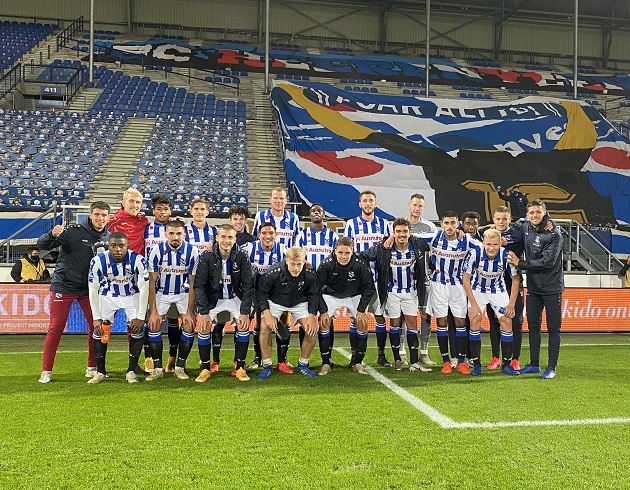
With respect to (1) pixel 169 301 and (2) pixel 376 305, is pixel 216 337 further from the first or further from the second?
(2) pixel 376 305

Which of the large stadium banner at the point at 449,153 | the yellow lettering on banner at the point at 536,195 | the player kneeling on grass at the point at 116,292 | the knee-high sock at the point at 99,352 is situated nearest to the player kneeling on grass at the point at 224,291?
the player kneeling on grass at the point at 116,292

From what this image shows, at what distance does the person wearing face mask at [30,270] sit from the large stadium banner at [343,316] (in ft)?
2.52

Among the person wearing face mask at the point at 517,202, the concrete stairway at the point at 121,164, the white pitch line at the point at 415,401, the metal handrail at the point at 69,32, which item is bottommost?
the white pitch line at the point at 415,401

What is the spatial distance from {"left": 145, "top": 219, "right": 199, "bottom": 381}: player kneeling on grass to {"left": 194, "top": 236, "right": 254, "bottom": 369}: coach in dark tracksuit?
0.18 m

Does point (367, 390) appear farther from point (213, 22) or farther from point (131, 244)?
point (213, 22)

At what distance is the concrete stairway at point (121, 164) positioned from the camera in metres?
14.8

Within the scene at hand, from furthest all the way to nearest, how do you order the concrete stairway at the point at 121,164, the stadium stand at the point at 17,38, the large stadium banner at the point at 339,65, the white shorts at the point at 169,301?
1. the large stadium banner at the point at 339,65
2. the stadium stand at the point at 17,38
3. the concrete stairway at the point at 121,164
4. the white shorts at the point at 169,301

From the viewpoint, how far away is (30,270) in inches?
377

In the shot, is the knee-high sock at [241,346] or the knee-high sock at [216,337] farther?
the knee-high sock at [216,337]

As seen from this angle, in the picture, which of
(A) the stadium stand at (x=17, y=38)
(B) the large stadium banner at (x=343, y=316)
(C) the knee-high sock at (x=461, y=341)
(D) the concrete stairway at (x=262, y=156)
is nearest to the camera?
(C) the knee-high sock at (x=461, y=341)

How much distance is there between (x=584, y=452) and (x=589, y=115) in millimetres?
20013

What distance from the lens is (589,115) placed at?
67.8 feet

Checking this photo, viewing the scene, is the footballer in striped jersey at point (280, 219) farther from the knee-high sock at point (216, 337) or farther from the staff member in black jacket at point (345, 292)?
the knee-high sock at point (216, 337)

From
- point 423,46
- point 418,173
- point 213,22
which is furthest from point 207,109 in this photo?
point 423,46
